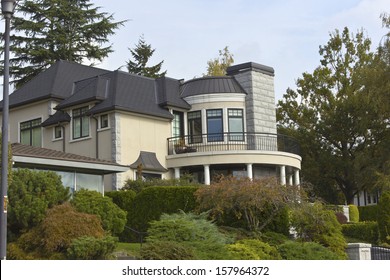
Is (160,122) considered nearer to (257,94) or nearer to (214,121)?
(214,121)

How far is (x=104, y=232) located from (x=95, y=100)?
1569 centimetres

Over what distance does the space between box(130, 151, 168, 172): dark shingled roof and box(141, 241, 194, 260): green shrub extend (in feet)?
53.4

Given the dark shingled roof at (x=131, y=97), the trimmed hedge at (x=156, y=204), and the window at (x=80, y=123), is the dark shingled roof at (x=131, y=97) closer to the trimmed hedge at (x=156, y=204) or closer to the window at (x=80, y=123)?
the window at (x=80, y=123)

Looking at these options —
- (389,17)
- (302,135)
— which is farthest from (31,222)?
(302,135)

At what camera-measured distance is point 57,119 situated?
121ft

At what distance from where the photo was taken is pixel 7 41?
16609 mm

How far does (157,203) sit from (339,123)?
83.8 ft

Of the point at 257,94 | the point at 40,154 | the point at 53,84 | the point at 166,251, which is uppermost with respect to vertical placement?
the point at 53,84

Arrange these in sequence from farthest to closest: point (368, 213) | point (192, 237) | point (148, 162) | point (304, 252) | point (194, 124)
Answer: point (368, 213) → point (194, 124) → point (148, 162) → point (304, 252) → point (192, 237)

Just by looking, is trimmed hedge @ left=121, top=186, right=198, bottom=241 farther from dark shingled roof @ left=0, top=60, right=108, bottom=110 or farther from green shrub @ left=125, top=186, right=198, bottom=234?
dark shingled roof @ left=0, top=60, right=108, bottom=110

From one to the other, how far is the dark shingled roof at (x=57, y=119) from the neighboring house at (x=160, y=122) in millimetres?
54

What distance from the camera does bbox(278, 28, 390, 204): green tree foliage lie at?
157ft

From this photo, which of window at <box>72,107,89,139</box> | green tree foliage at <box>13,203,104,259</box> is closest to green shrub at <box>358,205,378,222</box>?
window at <box>72,107,89,139</box>

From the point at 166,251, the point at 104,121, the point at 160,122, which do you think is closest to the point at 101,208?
the point at 166,251
